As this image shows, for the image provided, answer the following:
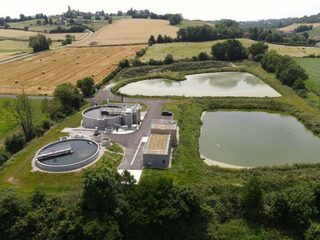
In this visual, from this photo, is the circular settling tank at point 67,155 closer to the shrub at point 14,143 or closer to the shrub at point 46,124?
the shrub at point 14,143

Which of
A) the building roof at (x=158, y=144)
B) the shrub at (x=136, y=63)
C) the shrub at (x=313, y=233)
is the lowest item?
the shrub at (x=136, y=63)

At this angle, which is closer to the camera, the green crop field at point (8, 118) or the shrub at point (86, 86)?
the green crop field at point (8, 118)

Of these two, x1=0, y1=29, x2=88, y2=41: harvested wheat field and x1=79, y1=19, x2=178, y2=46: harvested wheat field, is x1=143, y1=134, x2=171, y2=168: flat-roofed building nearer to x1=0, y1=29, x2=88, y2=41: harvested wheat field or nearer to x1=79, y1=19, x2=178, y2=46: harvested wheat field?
x1=79, y1=19, x2=178, y2=46: harvested wheat field

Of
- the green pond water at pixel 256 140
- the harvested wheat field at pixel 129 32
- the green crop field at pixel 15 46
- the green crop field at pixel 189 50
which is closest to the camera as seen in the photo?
the green pond water at pixel 256 140

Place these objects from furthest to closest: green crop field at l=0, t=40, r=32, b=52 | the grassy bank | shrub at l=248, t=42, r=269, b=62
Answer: green crop field at l=0, t=40, r=32, b=52 → shrub at l=248, t=42, r=269, b=62 → the grassy bank

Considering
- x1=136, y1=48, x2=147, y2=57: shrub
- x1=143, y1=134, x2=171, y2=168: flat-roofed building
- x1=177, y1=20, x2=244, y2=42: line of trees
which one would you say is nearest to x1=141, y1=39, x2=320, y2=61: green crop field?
x1=136, y1=48, x2=147, y2=57: shrub

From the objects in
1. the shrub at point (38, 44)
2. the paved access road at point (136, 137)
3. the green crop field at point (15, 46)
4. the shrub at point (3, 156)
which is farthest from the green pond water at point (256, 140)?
the green crop field at point (15, 46)

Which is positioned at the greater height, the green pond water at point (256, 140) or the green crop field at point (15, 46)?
the green pond water at point (256, 140)
